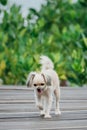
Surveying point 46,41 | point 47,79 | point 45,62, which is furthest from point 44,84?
point 46,41

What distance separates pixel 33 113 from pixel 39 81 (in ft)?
1.82

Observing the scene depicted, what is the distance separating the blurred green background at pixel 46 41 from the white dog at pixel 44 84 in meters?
2.51

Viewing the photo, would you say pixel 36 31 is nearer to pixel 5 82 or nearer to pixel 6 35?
pixel 6 35

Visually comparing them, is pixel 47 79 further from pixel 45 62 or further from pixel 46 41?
pixel 46 41

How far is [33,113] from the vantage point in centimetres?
284

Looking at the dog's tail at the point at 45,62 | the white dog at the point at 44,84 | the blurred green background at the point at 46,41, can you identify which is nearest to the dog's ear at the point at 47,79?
the white dog at the point at 44,84

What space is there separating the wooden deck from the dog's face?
0.20 metres

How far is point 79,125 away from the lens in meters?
2.49

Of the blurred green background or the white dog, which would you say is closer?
the white dog

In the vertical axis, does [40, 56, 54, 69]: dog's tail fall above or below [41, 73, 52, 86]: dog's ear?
above

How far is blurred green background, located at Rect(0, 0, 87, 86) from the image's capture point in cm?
524

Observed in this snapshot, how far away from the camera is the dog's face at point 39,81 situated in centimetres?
233

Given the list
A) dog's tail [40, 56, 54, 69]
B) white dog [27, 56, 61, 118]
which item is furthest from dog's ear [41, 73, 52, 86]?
dog's tail [40, 56, 54, 69]

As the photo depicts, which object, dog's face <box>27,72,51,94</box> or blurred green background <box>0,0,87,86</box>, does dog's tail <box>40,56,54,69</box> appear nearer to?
dog's face <box>27,72,51,94</box>
